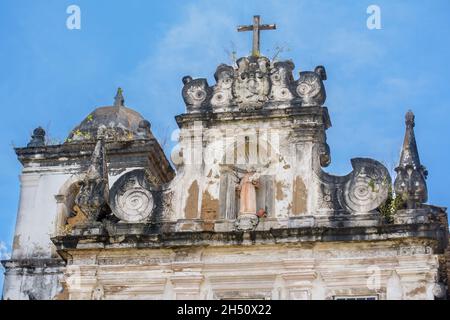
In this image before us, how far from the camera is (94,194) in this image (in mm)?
20719

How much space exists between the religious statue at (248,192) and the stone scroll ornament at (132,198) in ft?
5.52

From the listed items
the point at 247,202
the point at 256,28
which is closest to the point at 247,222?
the point at 247,202

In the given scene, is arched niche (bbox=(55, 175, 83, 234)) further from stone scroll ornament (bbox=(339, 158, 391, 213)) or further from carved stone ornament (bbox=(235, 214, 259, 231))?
stone scroll ornament (bbox=(339, 158, 391, 213))

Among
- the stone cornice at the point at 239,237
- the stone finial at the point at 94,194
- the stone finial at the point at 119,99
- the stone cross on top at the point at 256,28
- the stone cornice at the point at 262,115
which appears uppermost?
the stone finial at the point at 119,99

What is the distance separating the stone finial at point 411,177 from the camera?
19552mm

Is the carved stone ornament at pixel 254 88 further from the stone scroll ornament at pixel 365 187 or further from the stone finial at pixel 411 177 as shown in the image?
the stone finial at pixel 411 177

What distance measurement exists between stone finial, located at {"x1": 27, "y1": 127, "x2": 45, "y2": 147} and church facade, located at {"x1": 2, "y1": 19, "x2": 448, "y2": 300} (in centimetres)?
551

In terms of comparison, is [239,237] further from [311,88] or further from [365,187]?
[311,88]

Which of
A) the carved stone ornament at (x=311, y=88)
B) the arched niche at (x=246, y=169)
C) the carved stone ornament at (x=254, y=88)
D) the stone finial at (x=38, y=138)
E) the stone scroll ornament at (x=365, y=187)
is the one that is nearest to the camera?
the stone scroll ornament at (x=365, y=187)

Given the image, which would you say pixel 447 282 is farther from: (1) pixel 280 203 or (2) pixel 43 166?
(2) pixel 43 166

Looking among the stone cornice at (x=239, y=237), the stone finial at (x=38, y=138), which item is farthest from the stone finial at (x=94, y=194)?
the stone finial at (x=38, y=138)

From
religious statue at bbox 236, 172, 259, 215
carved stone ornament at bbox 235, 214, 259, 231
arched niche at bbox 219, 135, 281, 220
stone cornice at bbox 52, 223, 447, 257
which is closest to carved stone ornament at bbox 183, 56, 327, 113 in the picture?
arched niche at bbox 219, 135, 281, 220

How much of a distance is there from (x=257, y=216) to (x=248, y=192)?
0.52 metres
